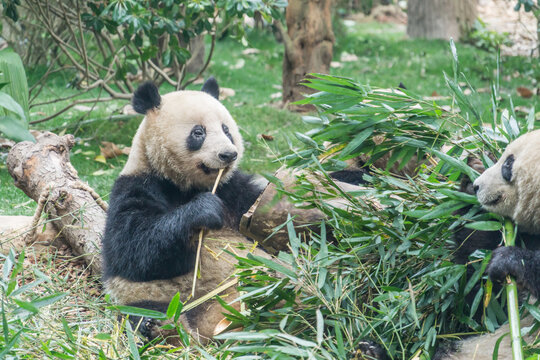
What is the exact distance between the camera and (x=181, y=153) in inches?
143

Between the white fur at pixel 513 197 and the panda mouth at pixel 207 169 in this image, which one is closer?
the white fur at pixel 513 197

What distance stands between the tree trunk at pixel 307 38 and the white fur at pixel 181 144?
3.89 m

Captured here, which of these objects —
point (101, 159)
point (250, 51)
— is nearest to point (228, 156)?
point (101, 159)

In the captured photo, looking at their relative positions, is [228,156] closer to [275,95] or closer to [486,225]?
[486,225]

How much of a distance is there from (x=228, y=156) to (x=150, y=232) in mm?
609

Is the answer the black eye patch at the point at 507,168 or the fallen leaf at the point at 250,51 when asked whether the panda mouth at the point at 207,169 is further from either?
the fallen leaf at the point at 250,51

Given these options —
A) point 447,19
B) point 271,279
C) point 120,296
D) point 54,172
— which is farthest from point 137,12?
point 447,19

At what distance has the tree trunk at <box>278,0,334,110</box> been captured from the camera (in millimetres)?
7535

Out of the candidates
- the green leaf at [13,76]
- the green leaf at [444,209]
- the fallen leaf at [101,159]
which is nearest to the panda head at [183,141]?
the green leaf at [444,209]

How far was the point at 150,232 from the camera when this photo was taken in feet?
11.2

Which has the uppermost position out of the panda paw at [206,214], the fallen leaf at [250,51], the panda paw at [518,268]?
the panda paw at [518,268]


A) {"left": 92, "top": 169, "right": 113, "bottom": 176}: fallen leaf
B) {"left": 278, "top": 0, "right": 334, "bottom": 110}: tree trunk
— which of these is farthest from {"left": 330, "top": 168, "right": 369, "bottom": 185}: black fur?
{"left": 278, "top": 0, "right": 334, "bottom": 110}: tree trunk

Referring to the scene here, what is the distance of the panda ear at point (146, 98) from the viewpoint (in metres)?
3.71

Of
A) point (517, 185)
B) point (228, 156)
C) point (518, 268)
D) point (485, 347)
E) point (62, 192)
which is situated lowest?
point (62, 192)
